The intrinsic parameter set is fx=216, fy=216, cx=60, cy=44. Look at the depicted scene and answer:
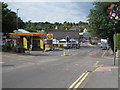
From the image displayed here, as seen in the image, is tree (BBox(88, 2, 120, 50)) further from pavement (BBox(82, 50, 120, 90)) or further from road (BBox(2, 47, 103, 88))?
pavement (BBox(82, 50, 120, 90))

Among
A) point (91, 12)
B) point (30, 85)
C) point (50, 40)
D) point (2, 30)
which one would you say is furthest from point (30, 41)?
point (30, 85)

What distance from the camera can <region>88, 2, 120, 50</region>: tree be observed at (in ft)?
106

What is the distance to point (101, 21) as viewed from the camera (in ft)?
108

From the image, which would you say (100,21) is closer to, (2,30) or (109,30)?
(109,30)

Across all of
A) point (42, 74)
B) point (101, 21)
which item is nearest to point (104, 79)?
point (42, 74)

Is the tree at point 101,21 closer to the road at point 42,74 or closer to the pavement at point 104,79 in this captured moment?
the road at point 42,74

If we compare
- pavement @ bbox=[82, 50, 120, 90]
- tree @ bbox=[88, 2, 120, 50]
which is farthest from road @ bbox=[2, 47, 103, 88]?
tree @ bbox=[88, 2, 120, 50]

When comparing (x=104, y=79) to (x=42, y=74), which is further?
(x=42, y=74)

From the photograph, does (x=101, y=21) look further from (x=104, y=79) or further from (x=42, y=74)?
(x=104, y=79)

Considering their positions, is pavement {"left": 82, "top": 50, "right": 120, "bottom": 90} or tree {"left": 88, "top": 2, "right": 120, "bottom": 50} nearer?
pavement {"left": 82, "top": 50, "right": 120, "bottom": 90}

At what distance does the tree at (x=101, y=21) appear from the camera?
106 ft

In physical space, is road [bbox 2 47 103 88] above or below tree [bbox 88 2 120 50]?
below

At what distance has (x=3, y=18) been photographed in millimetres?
35656

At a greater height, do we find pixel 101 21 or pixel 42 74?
pixel 101 21
